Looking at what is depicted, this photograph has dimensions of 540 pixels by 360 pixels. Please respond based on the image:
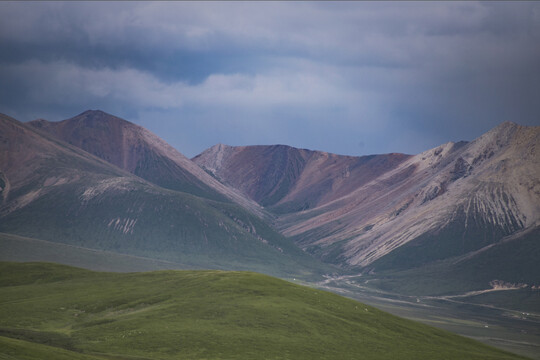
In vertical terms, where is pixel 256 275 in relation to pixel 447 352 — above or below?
above

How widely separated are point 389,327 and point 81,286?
84.2 m

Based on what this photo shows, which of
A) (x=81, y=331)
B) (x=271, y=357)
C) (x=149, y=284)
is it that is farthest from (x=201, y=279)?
(x=271, y=357)

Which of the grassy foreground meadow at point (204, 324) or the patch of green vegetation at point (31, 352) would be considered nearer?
the patch of green vegetation at point (31, 352)

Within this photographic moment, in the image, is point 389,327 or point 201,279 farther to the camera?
point 201,279

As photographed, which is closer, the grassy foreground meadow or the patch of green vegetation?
the patch of green vegetation

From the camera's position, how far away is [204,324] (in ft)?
419

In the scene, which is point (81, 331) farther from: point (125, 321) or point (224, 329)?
point (224, 329)

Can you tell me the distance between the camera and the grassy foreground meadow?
111213 millimetres

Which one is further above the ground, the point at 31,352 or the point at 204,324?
the point at 31,352

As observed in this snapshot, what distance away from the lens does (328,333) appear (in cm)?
13088

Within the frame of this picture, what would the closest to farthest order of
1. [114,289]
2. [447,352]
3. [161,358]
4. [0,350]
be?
[0,350], [161,358], [447,352], [114,289]

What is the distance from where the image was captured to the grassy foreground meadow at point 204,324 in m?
111

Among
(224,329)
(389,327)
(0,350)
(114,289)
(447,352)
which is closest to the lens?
(0,350)

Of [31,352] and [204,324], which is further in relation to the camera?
[204,324]
